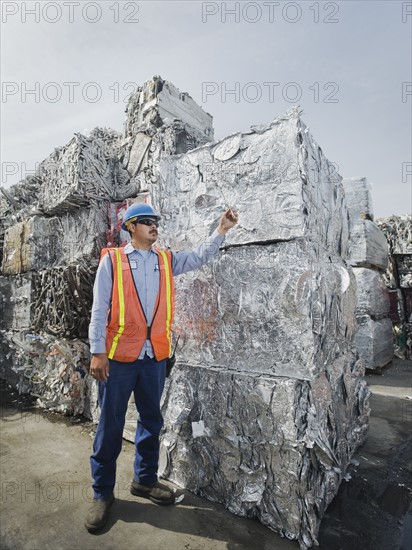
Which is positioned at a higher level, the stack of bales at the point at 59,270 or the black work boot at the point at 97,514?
the stack of bales at the point at 59,270

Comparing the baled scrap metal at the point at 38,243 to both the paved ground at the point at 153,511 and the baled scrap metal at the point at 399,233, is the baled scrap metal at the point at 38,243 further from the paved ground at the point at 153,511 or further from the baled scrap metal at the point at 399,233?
the baled scrap metal at the point at 399,233

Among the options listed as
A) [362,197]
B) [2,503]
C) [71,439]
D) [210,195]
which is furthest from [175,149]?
[362,197]

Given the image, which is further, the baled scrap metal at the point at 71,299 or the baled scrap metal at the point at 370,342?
the baled scrap metal at the point at 370,342

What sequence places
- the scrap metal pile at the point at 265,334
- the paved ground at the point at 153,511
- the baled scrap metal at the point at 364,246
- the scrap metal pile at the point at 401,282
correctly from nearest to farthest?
the paved ground at the point at 153,511, the scrap metal pile at the point at 265,334, the baled scrap metal at the point at 364,246, the scrap metal pile at the point at 401,282

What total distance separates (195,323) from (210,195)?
0.81 meters

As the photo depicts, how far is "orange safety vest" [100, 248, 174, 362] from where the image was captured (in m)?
1.79

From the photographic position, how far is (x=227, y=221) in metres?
1.88

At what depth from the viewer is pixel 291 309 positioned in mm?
1745

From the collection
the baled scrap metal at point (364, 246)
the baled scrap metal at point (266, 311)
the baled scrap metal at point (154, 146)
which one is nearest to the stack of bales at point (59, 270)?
the baled scrap metal at point (154, 146)

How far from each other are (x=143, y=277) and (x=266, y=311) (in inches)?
28.1

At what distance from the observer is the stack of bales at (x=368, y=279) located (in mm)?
5016

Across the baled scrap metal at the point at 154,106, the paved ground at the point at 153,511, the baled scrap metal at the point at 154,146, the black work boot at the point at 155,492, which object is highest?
the baled scrap metal at the point at 154,106

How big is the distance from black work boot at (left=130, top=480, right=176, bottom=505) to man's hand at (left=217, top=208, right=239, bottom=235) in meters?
1.48

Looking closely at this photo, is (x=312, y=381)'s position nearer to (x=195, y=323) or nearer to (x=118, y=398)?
(x=195, y=323)
